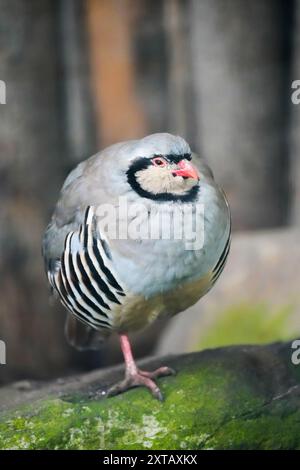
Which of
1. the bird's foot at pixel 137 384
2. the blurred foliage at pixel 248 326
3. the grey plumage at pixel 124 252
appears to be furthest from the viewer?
the blurred foliage at pixel 248 326

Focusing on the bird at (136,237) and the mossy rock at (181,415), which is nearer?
the bird at (136,237)

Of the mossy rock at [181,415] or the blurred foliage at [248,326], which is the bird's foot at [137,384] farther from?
the blurred foliage at [248,326]

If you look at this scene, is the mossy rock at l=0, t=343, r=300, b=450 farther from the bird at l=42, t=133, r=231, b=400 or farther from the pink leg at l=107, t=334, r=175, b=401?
the bird at l=42, t=133, r=231, b=400

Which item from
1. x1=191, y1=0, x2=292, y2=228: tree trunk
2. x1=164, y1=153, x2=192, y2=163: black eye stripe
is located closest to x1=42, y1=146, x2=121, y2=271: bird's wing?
x1=164, y1=153, x2=192, y2=163: black eye stripe

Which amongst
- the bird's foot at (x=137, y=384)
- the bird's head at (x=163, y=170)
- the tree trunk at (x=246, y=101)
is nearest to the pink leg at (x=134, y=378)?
the bird's foot at (x=137, y=384)

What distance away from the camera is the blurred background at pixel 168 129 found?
511 centimetres

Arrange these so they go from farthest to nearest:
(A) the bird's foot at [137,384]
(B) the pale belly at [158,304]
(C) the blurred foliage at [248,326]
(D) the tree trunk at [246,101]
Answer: (D) the tree trunk at [246,101] < (C) the blurred foliage at [248,326] < (A) the bird's foot at [137,384] < (B) the pale belly at [158,304]

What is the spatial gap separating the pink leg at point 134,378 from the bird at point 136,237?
221 mm

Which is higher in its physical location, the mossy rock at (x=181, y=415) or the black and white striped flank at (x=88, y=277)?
the black and white striped flank at (x=88, y=277)

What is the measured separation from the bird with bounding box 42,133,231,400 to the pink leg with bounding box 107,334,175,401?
0.73 feet

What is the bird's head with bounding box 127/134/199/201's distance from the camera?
2842mm

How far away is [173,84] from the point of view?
6.36 metres

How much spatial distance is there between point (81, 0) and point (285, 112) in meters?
1.41
